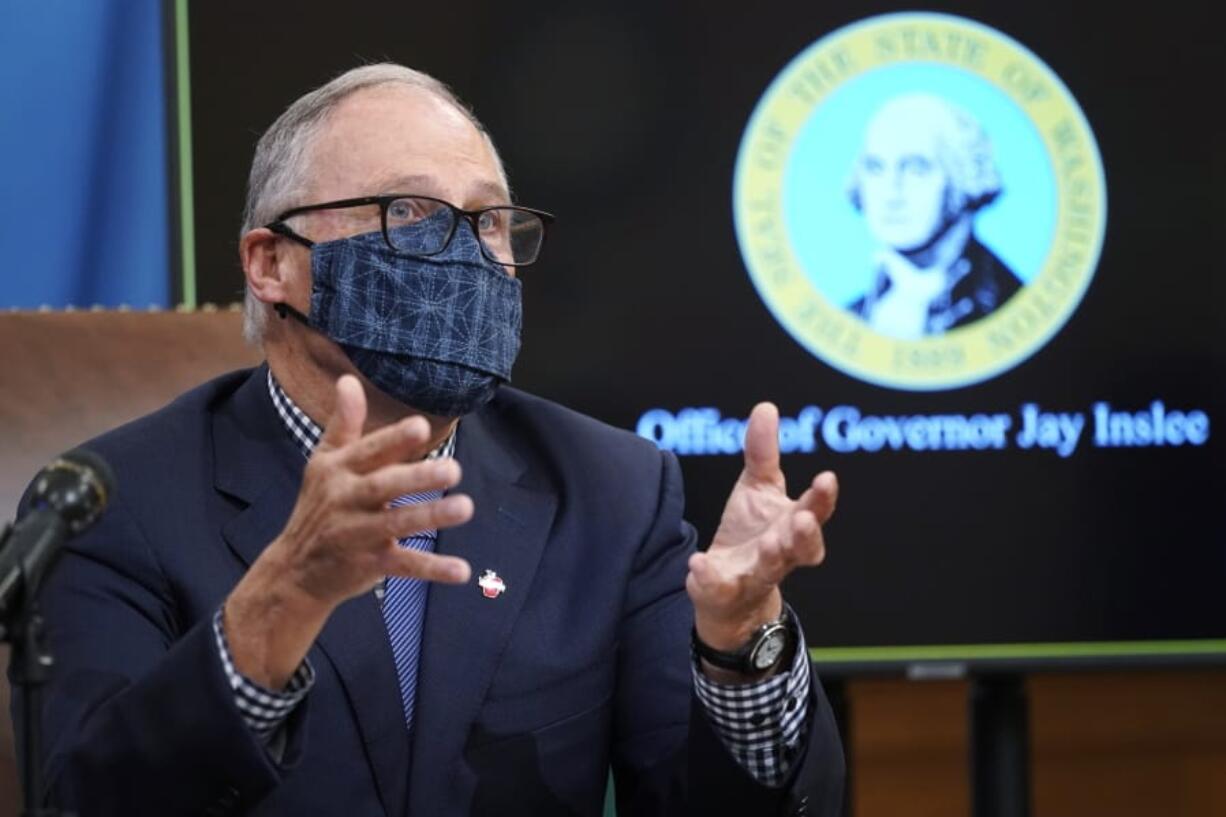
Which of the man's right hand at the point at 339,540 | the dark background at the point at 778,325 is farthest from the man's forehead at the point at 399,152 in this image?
the dark background at the point at 778,325

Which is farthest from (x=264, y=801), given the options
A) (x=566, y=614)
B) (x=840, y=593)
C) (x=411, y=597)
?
(x=840, y=593)

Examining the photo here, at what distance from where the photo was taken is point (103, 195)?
11.0ft

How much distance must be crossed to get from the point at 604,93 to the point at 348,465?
6.05 ft

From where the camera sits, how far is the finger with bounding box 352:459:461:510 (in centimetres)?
151

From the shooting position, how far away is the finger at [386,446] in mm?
1543

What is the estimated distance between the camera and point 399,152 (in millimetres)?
2160

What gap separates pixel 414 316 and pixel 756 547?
1.79 ft

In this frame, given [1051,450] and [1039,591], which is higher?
[1051,450]

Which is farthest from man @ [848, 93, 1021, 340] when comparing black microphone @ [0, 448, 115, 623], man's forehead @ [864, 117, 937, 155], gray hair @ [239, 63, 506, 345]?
black microphone @ [0, 448, 115, 623]

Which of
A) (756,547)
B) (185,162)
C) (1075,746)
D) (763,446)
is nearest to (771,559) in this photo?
(756,547)

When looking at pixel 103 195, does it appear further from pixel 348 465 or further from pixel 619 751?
→ pixel 348 465

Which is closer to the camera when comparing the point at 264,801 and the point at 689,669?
the point at 264,801

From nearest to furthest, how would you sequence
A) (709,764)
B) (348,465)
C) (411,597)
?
(348,465), (709,764), (411,597)

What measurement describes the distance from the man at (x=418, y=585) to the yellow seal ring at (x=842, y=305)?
40.3 inches
